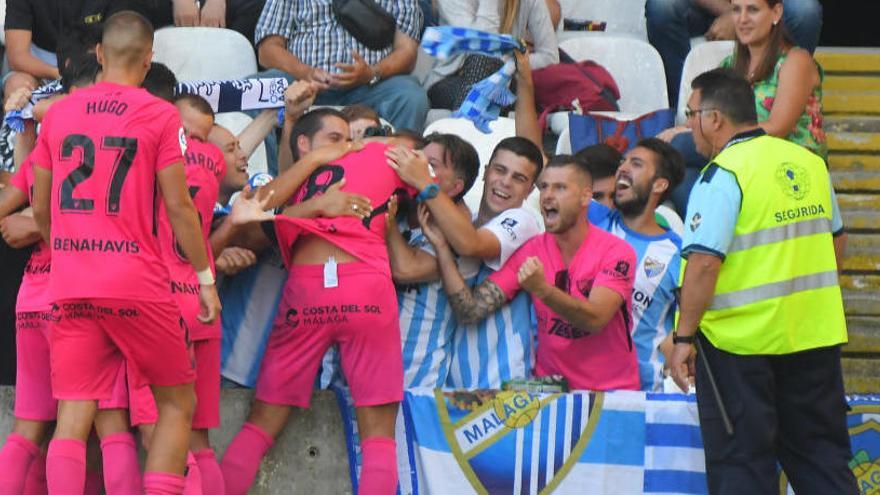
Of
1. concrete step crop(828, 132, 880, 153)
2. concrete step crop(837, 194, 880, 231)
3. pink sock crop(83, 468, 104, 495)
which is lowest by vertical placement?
pink sock crop(83, 468, 104, 495)

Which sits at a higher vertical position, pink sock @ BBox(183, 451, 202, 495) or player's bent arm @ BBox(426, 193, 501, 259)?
player's bent arm @ BBox(426, 193, 501, 259)

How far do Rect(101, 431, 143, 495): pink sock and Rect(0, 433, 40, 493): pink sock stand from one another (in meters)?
0.35

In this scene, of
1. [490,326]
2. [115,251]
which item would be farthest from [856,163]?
[115,251]

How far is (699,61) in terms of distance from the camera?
9.48 metres

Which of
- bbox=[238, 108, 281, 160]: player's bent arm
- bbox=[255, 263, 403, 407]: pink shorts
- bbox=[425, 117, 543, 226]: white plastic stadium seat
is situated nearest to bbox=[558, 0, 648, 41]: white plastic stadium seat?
bbox=[425, 117, 543, 226]: white plastic stadium seat

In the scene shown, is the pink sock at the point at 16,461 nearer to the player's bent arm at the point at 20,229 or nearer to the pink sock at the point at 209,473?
the pink sock at the point at 209,473

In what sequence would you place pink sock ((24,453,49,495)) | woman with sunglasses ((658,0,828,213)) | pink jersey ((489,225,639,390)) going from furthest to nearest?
woman with sunglasses ((658,0,828,213)), pink jersey ((489,225,639,390)), pink sock ((24,453,49,495))

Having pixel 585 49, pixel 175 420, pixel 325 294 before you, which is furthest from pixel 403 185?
pixel 585 49

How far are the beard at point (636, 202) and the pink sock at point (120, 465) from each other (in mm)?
2691

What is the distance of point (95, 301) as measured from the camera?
5.78 m

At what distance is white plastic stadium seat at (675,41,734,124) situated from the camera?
933 cm

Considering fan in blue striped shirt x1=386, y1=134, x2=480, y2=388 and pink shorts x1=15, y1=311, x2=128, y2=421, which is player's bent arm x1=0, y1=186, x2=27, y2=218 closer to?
pink shorts x1=15, y1=311, x2=128, y2=421

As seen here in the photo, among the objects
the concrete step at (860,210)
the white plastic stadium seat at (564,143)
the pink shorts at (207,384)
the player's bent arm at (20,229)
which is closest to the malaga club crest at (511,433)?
the pink shorts at (207,384)

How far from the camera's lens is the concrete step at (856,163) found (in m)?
9.95
